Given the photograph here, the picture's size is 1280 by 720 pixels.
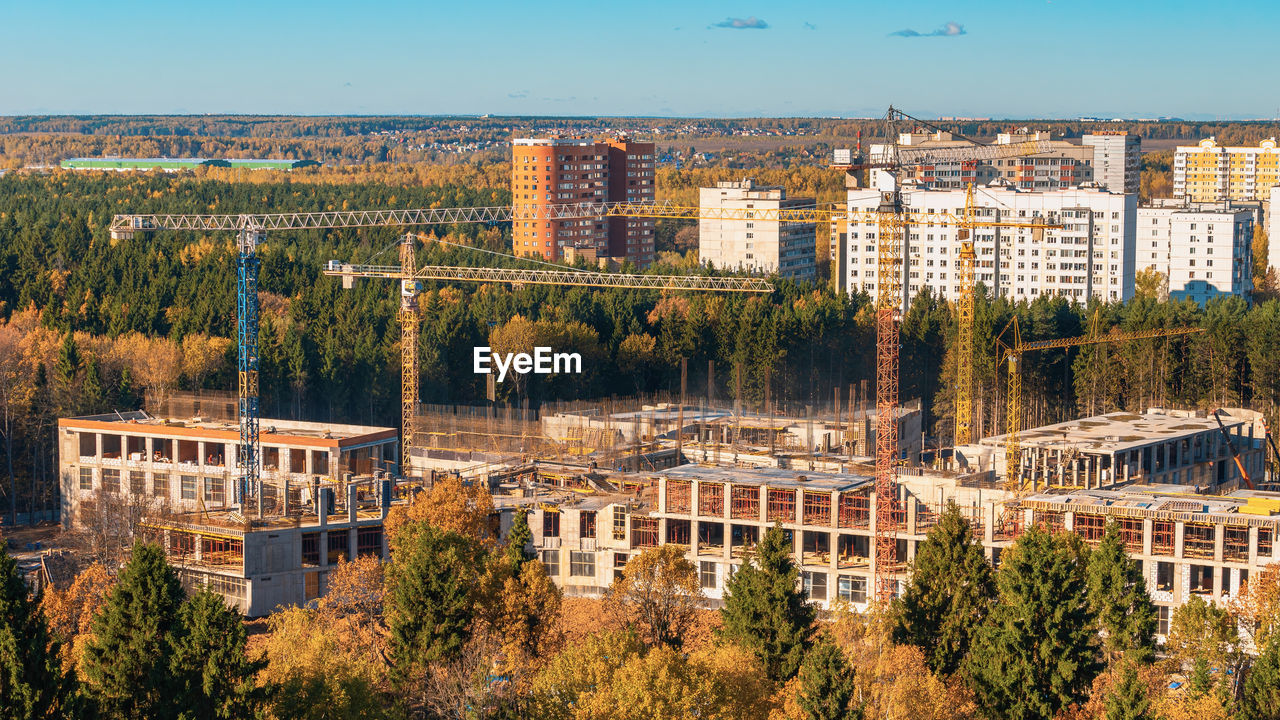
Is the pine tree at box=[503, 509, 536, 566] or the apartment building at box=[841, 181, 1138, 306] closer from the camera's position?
the pine tree at box=[503, 509, 536, 566]

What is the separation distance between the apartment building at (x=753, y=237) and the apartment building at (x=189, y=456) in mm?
64665

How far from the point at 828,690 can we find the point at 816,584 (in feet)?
64.7

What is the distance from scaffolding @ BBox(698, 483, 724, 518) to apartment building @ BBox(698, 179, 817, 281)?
74.1 meters

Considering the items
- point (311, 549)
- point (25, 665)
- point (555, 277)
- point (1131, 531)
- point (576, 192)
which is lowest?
point (311, 549)

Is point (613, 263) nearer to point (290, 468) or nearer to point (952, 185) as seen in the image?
point (952, 185)

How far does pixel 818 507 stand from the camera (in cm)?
5294

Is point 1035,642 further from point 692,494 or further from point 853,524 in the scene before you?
point 692,494

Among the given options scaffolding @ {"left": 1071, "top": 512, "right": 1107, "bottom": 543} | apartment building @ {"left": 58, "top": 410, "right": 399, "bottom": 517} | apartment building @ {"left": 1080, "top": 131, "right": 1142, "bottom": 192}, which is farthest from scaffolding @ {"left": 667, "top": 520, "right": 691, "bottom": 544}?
apartment building @ {"left": 1080, "top": 131, "right": 1142, "bottom": 192}

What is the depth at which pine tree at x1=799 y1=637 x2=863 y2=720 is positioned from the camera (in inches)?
1277

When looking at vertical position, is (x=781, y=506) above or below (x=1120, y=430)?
below

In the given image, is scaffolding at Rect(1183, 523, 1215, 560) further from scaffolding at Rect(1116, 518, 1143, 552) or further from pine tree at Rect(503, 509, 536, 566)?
pine tree at Rect(503, 509, 536, 566)

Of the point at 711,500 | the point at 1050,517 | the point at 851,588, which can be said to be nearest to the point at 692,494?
the point at 711,500

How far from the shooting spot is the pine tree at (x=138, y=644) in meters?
32.6

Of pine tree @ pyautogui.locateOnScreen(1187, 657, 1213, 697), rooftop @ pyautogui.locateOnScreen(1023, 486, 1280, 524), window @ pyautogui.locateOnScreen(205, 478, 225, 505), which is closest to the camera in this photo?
pine tree @ pyautogui.locateOnScreen(1187, 657, 1213, 697)
